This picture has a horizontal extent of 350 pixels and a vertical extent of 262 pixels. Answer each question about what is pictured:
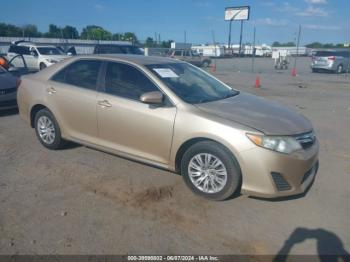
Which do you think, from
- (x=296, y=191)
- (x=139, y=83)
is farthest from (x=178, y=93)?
(x=296, y=191)

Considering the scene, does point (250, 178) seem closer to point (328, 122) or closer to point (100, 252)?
point (100, 252)

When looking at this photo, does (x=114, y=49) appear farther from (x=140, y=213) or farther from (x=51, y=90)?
(x=140, y=213)

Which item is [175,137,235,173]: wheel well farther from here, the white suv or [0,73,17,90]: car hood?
the white suv

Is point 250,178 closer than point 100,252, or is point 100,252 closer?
point 100,252

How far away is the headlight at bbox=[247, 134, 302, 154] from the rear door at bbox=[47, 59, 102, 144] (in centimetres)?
233

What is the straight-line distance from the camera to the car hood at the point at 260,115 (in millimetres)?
3688

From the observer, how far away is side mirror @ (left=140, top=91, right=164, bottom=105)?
12.8 ft

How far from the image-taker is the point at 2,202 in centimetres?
371

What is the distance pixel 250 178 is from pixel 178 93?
1.40 meters

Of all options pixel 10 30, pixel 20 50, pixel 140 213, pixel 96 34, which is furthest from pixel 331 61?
pixel 96 34

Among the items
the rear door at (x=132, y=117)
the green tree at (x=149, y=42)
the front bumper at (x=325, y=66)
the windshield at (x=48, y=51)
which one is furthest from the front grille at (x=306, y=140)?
the green tree at (x=149, y=42)

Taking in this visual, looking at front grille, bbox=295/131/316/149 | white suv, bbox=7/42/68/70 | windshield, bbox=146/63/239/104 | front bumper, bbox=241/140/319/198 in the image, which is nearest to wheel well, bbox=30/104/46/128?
windshield, bbox=146/63/239/104

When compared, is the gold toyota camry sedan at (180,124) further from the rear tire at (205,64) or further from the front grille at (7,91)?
the rear tire at (205,64)

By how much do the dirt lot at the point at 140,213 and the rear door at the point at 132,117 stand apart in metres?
0.45
